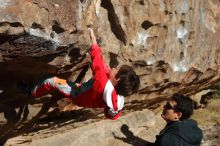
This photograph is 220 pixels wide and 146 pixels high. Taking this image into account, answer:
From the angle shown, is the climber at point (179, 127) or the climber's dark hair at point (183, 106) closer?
the climber at point (179, 127)

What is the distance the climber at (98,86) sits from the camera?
4.52 meters

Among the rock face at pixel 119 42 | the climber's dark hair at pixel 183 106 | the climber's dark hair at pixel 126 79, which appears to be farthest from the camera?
the climber's dark hair at pixel 183 106

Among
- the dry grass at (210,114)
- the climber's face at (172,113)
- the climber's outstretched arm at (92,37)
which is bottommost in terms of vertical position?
the dry grass at (210,114)

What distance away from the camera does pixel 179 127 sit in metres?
4.55

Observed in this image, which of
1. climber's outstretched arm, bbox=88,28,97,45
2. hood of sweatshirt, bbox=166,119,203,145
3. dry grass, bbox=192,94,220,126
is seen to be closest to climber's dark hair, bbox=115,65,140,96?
climber's outstretched arm, bbox=88,28,97,45

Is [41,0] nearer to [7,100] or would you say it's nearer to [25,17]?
[25,17]

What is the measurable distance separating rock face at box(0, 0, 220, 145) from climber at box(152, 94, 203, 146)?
942 mm

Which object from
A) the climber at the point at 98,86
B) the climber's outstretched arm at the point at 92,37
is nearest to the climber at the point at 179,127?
the climber at the point at 98,86

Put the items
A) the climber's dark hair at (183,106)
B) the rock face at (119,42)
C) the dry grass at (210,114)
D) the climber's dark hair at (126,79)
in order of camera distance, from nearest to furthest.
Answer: the rock face at (119,42)
the climber's dark hair at (126,79)
the climber's dark hair at (183,106)
the dry grass at (210,114)

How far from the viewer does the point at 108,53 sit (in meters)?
5.52

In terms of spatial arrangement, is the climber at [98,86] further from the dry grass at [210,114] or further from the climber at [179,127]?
the dry grass at [210,114]

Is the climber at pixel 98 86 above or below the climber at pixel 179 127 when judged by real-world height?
above

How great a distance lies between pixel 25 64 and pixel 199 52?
293 cm

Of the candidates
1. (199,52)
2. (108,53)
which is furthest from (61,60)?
(199,52)
